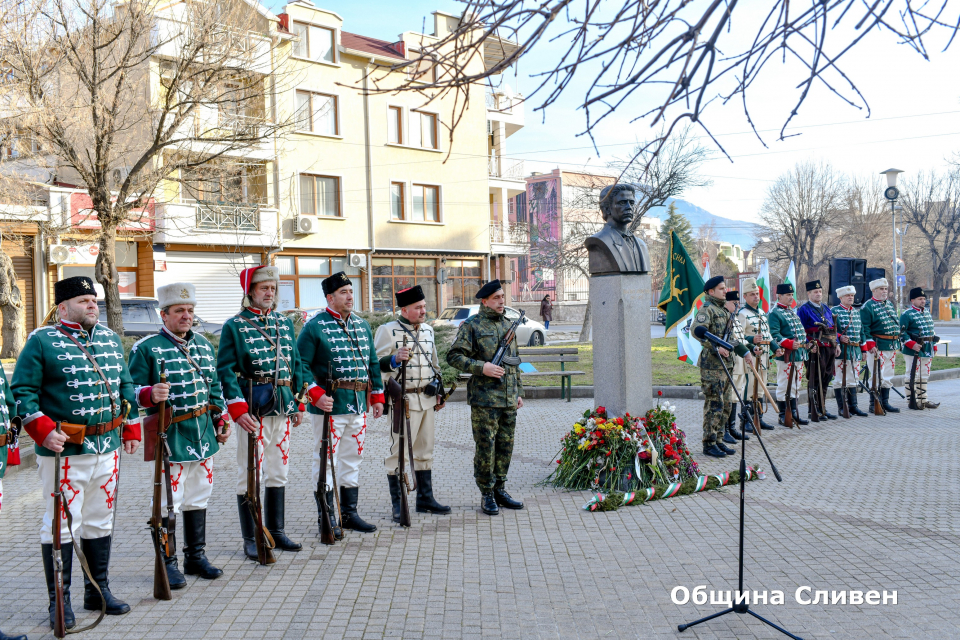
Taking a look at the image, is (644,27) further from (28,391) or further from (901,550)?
(901,550)

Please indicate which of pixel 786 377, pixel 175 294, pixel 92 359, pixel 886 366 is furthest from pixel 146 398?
pixel 886 366

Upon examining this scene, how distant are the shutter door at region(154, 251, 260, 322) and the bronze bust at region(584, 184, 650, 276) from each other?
2131 centimetres

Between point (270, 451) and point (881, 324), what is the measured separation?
A: 1122 centimetres

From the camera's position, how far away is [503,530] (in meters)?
6.26

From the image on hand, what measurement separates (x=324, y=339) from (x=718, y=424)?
5.30m

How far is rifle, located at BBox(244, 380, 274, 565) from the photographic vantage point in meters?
5.38

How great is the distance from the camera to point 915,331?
1286 centimetres

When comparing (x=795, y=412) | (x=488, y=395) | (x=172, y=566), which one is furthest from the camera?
(x=795, y=412)

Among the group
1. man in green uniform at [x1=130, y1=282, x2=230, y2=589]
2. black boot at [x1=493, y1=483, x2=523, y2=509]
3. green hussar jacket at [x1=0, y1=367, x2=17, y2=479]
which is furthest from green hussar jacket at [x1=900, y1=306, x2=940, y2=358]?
green hussar jacket at [x1=0, y1=367, x2=17, y2=479]

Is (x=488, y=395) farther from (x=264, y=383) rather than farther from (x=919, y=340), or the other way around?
(x=919, y=340)

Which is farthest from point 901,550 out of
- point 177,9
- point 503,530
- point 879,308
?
point 177,9

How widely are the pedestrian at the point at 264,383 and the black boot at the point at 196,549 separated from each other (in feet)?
1.34

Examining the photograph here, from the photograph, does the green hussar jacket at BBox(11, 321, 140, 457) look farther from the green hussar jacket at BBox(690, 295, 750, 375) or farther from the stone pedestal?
the green hussar jacket at BBox(690, 295, 750, 375)

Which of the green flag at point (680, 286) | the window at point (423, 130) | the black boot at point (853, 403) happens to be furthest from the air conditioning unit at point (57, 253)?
the black boot at point (853, 403)
